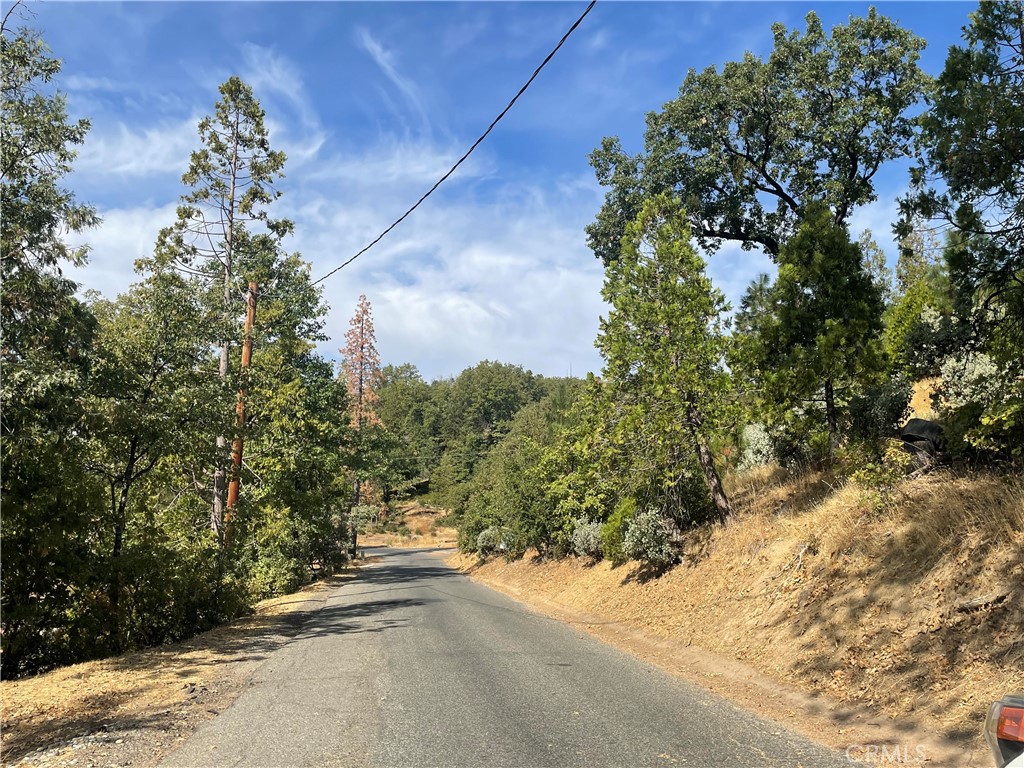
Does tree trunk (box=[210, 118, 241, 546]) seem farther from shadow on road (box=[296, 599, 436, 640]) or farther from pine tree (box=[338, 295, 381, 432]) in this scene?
pine tree (box=[338, 295, 381, 432])

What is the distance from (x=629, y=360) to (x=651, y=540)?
4462 mm

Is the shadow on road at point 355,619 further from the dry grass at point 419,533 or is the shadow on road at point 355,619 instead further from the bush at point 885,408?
the dry grass at point 419,533

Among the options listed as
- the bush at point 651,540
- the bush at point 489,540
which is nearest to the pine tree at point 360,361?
the bush at point 489,540

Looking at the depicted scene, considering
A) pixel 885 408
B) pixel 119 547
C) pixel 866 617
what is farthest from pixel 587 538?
pixel 119 547

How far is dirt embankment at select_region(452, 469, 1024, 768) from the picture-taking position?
609 centimetres

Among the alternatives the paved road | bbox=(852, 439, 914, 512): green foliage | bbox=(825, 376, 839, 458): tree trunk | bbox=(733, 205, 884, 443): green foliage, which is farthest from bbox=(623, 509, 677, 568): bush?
bbox=(852, 439, 914, 512): green foliage

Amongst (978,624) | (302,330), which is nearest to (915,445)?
(978,624)

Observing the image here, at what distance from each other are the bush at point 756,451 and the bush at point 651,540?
4.73 meters

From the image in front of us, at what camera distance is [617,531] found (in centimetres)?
1773

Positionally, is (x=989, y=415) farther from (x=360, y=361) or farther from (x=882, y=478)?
(x=360, y=361)

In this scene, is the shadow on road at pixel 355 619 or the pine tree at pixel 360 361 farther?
the pine tree at pixel 360 361

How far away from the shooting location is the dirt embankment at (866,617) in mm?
6086

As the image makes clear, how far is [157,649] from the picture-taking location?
10906 mm

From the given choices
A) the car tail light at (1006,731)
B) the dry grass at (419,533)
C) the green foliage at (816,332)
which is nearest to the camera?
the car tail light at (1006,731)
